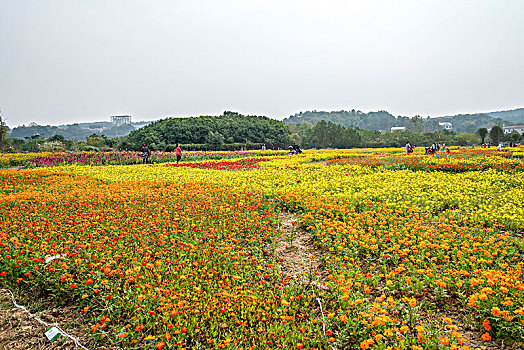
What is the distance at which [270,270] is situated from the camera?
13.0ft

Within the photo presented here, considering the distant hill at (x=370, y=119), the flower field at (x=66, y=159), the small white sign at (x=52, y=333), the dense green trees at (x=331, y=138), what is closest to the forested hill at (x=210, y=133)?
the dense green trees at (x=331, y=138)

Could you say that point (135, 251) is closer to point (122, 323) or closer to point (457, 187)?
point (122, 323)

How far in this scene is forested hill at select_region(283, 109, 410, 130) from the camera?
152 metres

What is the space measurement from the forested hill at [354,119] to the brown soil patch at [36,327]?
149m

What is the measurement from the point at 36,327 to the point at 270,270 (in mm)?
2519

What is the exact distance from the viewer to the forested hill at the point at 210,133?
39219 mm

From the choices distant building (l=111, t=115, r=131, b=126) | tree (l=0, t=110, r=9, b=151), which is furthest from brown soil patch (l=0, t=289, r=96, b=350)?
distant building (l=111, t=115, r=131, b=126)

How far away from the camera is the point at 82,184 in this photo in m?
9.66

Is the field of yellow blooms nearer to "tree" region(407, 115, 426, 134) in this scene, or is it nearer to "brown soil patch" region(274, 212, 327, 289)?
"brown soil patch" region(274, 212, 327, 289)

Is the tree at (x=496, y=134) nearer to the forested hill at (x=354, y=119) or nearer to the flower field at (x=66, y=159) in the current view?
the flower field at (x=66, y=159)

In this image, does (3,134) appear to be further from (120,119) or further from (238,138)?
(120,119)

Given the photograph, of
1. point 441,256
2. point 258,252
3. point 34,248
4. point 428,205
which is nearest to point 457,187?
point 428,205

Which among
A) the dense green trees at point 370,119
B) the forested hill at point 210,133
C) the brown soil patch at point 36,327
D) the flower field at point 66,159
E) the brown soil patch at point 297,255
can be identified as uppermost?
the dense green trees at point 370,119

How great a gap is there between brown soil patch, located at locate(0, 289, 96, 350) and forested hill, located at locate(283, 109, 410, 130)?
149 metres
